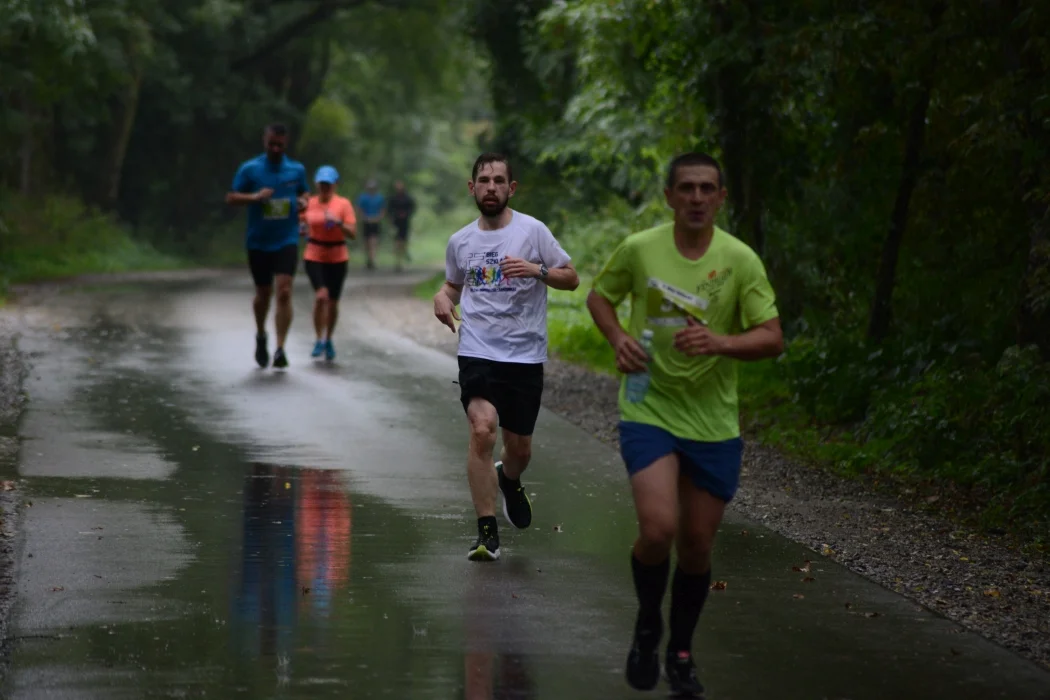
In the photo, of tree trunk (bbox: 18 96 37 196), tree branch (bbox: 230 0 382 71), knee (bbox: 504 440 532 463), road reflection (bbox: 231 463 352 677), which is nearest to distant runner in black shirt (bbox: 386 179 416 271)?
tree branch (bbox: 230 0 382 71)

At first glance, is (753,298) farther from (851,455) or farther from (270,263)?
(270,263)

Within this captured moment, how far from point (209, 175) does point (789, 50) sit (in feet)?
124

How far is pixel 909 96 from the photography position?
1350 centimetres

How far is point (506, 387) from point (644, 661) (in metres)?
2.74

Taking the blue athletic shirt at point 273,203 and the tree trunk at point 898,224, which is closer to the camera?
the tree trunk at point 898,224

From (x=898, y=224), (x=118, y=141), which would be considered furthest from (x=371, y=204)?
(x=898, y=224)

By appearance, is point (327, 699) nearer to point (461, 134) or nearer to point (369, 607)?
point (369, 607)

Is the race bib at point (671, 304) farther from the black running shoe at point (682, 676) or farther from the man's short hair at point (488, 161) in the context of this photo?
the man's short hair at point (488, 161)

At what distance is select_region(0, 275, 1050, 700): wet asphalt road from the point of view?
650 cm

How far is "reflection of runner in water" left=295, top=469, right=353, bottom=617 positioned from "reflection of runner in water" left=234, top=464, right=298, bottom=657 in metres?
0.05

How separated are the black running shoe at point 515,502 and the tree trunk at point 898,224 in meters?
5.46

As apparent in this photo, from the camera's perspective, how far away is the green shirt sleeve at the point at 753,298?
6422 mm

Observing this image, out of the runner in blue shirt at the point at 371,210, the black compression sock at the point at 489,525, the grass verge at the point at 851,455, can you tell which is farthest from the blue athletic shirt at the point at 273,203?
the runner in blue shirt at the point at 371,210

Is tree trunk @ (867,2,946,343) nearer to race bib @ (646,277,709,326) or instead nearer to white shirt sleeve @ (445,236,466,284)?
white shirt sleeve @ (445,236,466,284)
